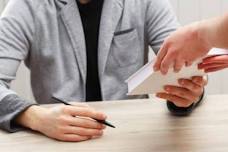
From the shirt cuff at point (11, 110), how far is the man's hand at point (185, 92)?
1.06 ft

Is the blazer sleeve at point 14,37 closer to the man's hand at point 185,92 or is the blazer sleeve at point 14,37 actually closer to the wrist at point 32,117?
the wrist at point 32,117

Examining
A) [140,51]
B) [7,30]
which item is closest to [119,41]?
[140,51]

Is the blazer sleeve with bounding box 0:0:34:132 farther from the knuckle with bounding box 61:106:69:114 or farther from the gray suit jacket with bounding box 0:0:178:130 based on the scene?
the knuckle with bounding box 61:106:69:114

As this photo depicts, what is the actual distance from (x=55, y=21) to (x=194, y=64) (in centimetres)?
56

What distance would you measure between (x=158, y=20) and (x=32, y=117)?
0.59 m

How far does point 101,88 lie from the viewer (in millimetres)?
1331

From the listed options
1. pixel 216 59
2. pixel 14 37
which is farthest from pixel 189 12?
pixel 216 59

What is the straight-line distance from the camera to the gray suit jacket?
1.27 metres

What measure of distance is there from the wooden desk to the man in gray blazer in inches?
8.4

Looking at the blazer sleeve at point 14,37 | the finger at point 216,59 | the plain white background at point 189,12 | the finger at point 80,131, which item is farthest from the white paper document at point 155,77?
the plain white background at point 189,12

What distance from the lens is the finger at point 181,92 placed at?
1.00 m

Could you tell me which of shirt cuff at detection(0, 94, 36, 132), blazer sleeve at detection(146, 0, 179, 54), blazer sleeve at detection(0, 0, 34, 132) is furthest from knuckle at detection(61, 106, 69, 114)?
blazer sleeve at detection(146, 0, 179, 54)

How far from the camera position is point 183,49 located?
0.80 meters

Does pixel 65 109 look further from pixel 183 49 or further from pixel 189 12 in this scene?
pixel 189 12
